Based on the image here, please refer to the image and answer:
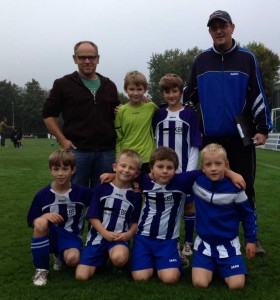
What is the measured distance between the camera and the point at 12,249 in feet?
16.3

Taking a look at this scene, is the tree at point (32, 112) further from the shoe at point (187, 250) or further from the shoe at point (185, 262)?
the shoe at point (185, 262)

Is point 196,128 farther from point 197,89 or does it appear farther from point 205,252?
point 205,252

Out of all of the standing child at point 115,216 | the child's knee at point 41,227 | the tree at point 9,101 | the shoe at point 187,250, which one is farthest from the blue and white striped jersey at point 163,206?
the tree at point 9,101

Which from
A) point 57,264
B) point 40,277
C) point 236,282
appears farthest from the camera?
point 57,264

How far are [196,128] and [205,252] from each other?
1321mm

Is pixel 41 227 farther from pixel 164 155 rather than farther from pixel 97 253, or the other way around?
pixel 164 155

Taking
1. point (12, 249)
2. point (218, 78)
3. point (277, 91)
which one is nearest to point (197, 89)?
point (218, 78)

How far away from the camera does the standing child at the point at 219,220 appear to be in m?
3.94

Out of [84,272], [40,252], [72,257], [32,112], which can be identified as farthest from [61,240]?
[32,112]

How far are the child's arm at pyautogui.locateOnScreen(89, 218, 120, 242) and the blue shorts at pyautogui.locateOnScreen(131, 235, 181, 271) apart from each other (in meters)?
0.25

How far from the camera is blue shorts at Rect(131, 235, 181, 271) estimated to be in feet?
13.4

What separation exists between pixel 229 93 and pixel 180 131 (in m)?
0.65

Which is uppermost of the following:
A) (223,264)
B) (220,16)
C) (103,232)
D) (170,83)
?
(220,16)

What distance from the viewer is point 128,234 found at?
423 cm
